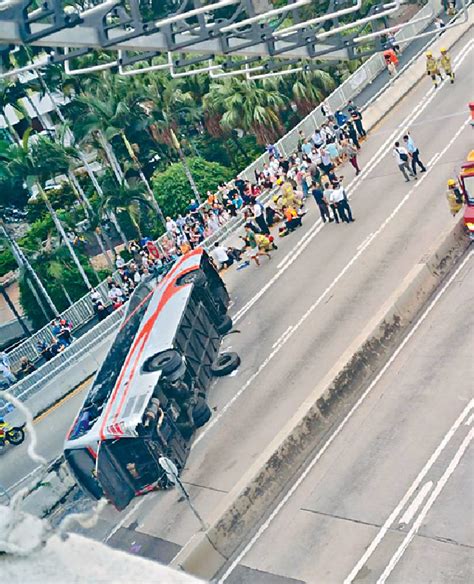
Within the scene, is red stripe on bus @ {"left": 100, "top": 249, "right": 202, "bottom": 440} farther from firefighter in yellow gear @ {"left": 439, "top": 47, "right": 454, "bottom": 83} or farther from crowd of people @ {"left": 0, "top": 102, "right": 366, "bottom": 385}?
firefighter in yellow gear @ {"left": 439, "top": 47, "right": 454, "bottom": 83}

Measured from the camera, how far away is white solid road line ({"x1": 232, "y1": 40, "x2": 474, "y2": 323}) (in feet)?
95.9

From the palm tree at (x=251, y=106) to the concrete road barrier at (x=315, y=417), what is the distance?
2073cm

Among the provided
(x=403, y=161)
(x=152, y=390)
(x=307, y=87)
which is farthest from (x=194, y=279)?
(x=307, y=87)

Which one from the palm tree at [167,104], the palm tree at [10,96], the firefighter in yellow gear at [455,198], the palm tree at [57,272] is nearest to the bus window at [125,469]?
the firefighter in yellow gear at [455,198]

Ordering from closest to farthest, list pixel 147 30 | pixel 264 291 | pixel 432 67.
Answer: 1. pixel 147 30
2. pixel 264 291
3. pixel 432 67

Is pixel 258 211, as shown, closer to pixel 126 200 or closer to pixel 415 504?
pixel 126 200

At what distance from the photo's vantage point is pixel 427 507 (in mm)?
16359

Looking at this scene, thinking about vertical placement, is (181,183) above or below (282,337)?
below

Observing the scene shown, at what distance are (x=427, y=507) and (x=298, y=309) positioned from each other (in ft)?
36.9

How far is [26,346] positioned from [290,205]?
1116 centimetres

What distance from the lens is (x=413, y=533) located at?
15.9 m

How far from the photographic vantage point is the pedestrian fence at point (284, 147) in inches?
1287

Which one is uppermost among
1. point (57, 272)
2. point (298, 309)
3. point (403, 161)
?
point (403, 161)

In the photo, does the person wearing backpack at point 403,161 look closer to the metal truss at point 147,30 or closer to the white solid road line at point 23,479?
the metal truss at point 147,30
